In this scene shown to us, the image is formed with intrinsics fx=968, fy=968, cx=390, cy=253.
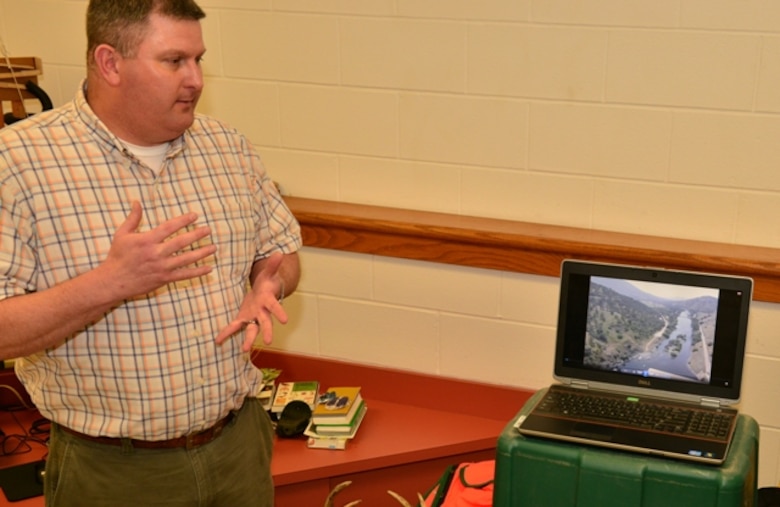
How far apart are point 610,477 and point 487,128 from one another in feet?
3.77

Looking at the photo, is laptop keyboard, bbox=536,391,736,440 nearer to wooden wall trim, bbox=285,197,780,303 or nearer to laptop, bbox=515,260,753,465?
laptop, bbox=515,260,753,465

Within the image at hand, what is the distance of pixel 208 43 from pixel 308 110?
1.22ft

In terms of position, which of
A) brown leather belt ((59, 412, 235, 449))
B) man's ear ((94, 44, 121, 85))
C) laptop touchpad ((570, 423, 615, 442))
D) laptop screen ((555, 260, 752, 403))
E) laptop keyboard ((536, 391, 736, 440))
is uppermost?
man's ear ((94, 44, 121, 85))

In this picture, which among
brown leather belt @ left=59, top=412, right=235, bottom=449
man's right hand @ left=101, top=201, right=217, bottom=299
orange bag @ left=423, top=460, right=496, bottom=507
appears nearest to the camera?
man's right hand @ left=101, top=201, right=217, bottom=299

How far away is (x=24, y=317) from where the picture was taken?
1687 mm

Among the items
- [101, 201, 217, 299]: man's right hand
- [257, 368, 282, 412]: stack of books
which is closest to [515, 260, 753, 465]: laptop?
[101, 201, 217, 299]: man's right hand

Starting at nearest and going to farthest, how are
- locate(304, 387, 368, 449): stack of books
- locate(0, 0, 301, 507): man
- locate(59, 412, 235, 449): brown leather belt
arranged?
locate(0, 0, 301, 507): man < locate(59, 412, 235, 449): brown leather belt < locate(304, 387, 368, 449): stack of books

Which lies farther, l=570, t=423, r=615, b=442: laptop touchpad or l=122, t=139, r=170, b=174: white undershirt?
l=122, t=139, r=170, b=174: white undershirt

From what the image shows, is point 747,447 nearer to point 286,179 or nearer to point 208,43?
point 286,179

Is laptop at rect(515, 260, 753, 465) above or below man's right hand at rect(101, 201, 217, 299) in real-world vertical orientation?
below

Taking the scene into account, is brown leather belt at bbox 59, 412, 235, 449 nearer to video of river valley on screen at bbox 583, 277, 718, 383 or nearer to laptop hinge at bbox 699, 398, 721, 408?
video of river valley on screen at bbox 583, 277, 718, 383

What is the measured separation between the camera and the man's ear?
1863 millimetres

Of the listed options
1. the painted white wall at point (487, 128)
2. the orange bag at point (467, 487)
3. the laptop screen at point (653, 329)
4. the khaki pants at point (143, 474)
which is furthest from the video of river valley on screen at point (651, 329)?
the khaki pants at point (143, 474)

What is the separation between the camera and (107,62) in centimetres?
187
